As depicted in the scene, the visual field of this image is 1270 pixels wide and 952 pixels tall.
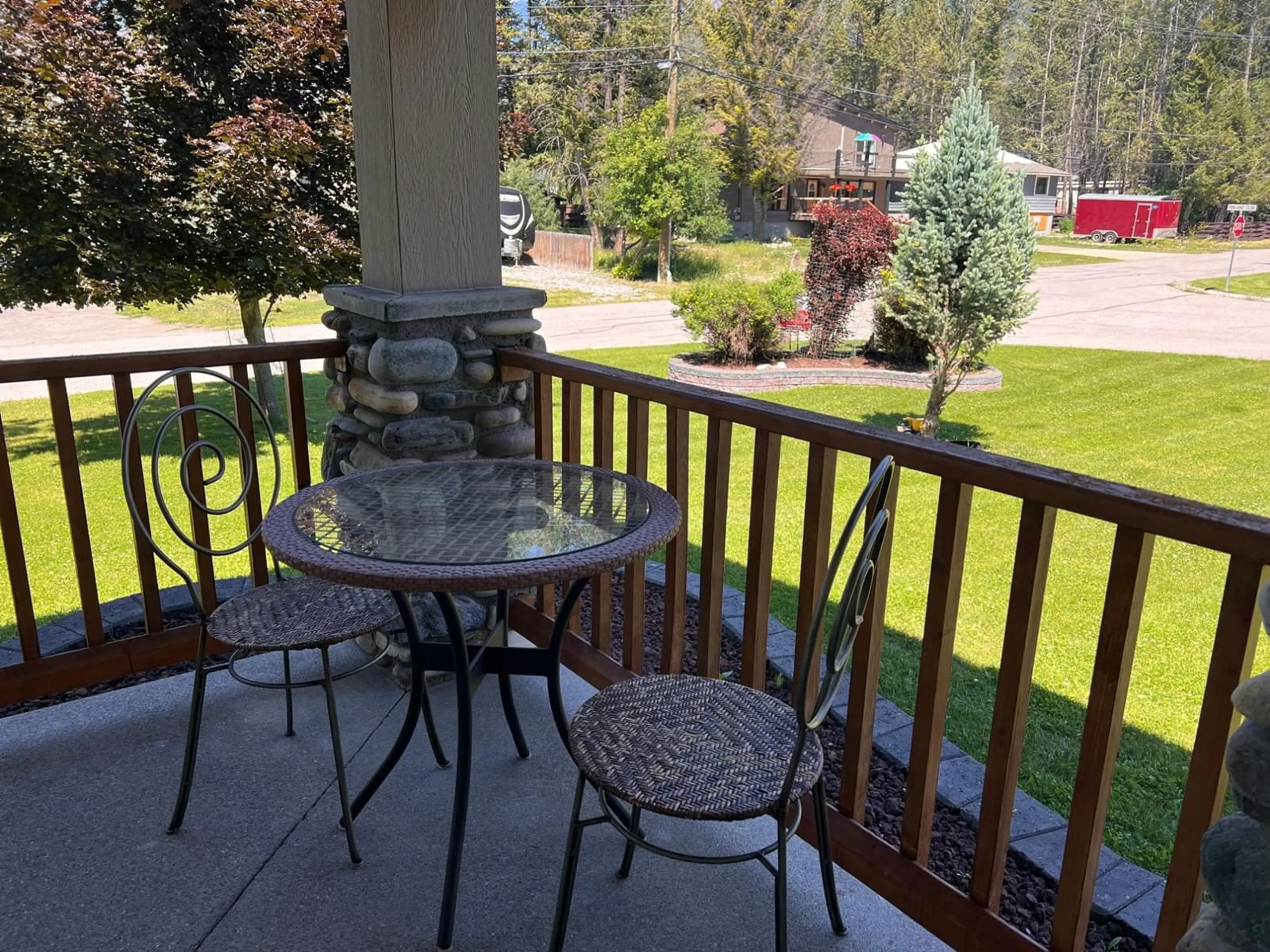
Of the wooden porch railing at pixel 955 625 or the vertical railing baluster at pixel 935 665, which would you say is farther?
the vertical railing baluster at pixel 935 665

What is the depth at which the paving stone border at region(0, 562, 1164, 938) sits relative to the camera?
1.96 m

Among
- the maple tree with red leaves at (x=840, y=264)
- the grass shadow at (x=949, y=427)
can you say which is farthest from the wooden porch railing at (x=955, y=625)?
the maple tree with red leaves at (x=840, y=264)

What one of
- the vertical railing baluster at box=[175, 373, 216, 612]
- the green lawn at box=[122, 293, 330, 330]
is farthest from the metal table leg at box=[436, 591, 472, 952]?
the green lawn at box=[122, 293, 330, 330]

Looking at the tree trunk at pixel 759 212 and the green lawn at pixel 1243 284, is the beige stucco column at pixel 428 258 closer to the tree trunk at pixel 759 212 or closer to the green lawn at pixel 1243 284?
the green lawn at pixel 1243 284

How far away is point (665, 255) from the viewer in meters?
18.7

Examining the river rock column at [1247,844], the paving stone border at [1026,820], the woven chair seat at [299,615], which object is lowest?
the paving stone border at [1026,820]

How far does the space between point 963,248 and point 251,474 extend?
6.40 meters

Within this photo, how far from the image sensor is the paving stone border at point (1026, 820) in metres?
1.94

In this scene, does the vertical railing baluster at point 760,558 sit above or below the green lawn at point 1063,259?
above

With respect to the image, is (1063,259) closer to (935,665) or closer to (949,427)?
(949,427)

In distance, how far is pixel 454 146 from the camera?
240 cm

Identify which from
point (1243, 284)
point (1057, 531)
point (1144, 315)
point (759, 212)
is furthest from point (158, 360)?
point (759, 212)

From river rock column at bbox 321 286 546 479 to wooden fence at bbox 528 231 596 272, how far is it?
18.4 meters

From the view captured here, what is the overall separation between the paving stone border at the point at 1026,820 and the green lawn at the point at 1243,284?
17.4 metres
